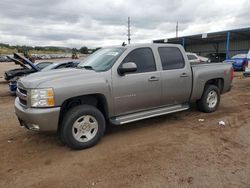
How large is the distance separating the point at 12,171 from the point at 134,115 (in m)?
2.46

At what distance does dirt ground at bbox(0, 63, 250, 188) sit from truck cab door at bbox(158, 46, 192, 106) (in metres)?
0.65

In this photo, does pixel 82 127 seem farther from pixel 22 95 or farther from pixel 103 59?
pixel 103 59

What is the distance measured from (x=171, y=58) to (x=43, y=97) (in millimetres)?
3140

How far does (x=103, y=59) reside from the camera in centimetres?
514

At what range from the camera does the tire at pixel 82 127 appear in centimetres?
419

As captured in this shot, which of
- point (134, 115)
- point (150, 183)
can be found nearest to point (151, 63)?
point (134, 115)

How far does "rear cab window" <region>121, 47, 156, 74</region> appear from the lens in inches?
198

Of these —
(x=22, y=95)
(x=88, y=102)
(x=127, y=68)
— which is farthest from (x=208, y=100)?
(x=22, y=95)

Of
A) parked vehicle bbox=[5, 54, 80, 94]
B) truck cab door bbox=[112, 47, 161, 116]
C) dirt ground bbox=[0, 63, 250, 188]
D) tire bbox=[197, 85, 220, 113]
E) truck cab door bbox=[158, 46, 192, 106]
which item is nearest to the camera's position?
dirt ground bbox=[0, 63, 250, 188]

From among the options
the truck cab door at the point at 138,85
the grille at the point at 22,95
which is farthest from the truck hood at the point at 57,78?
the truck cab door at the point at 138,85

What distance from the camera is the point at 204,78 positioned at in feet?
20.5

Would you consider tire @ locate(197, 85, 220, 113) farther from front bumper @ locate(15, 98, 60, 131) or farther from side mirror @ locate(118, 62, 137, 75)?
front bumper @ locate(15, 98, 60, 131)

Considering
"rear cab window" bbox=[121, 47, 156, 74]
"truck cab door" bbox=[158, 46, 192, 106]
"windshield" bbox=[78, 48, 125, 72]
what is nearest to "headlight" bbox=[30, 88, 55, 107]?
"windshield" bbox=[78, 48, 125, 72]

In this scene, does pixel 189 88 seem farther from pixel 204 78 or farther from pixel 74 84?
pixel 74 84
